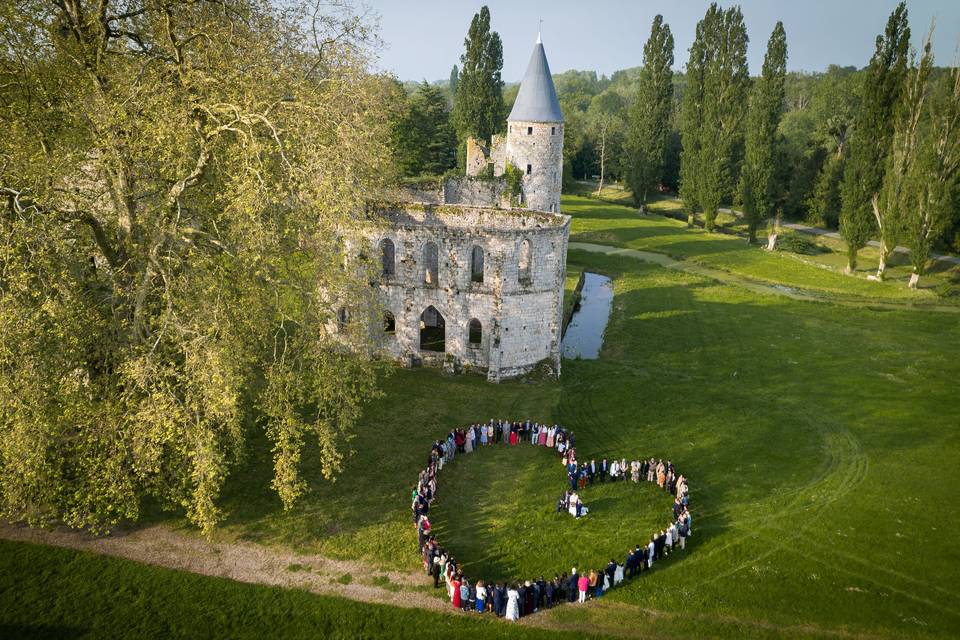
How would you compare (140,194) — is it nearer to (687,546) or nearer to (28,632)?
(28,632)

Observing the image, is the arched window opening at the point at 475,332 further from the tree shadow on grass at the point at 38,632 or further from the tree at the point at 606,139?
the tree at the point at 606,139

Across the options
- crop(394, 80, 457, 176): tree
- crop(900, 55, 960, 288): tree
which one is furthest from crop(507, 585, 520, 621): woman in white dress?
crop(394, 80, 457, 176): tree

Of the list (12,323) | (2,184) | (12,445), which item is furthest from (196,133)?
(12,445)

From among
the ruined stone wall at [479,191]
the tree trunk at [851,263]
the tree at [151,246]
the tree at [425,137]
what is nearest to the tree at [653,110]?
the tree at [425,137]

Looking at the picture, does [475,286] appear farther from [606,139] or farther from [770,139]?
[606,139]

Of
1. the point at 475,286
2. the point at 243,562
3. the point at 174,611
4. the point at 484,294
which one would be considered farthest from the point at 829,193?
the point at 174,611

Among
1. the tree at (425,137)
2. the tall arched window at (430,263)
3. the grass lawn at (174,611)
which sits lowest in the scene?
the grass lawn at (174,611)

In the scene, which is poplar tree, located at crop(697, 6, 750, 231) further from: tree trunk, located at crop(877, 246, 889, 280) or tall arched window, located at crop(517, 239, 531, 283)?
tall arched window, located at crop(517, 239, 531, 283)
